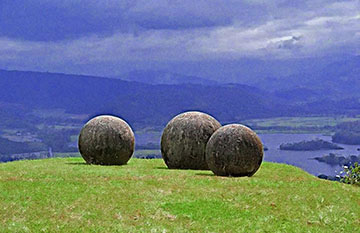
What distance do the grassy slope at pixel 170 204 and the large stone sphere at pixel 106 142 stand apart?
28.6 feet

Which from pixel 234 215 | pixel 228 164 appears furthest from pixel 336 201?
pixel 228 164

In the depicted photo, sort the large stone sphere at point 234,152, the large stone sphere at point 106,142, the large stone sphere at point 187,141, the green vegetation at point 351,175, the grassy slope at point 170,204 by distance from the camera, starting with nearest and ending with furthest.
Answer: the grassy slope at point 170,204
the large stone sphere at point 234,152
the green vegetation at point 351,175
the large stone sphere at point 187,141
the large stone sphere at point 106,142

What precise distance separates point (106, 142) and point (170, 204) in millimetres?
16156

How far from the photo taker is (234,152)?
92.9ft

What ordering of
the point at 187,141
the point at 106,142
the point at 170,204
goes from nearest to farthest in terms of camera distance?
the point at 170,204, the point at 187,141, the point at 106,142

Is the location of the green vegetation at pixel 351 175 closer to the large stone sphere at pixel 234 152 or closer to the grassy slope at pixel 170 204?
the grassy slope at pixel 170 204

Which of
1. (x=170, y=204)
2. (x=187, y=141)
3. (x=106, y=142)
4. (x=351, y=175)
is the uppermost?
(x=187, y=141)

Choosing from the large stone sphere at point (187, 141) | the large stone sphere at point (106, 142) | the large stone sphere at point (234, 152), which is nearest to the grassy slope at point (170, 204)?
the large stone sphere at point (234, 152)

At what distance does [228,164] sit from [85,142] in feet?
39.1

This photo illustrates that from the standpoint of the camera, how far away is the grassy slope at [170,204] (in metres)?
17.4

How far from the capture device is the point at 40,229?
16.2 m

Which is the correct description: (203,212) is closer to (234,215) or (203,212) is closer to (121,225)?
(234,215)

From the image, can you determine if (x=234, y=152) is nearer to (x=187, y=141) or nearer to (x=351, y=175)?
(x=187, y=141)

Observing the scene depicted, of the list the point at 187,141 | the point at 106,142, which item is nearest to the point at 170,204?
the point at 187,141
